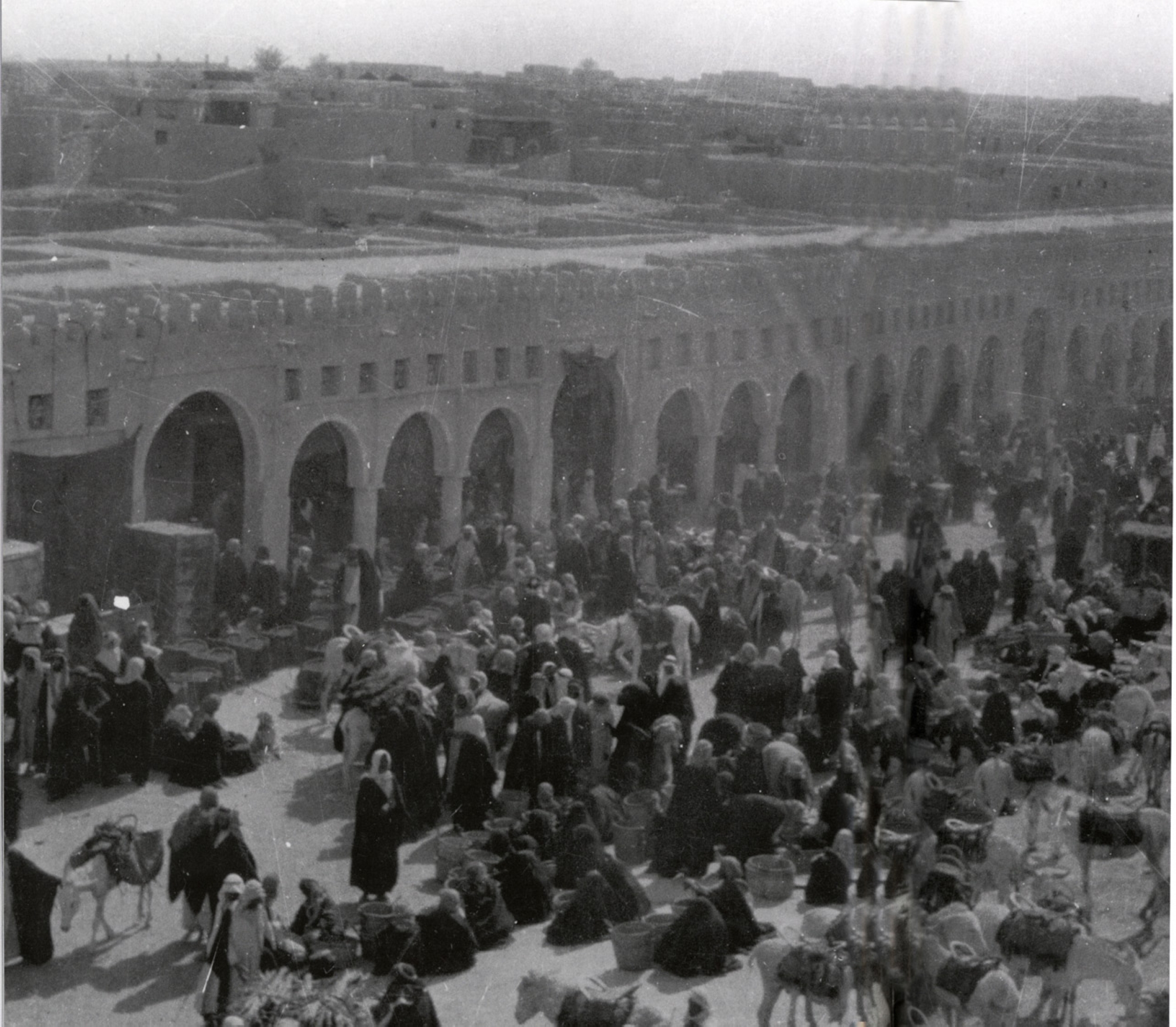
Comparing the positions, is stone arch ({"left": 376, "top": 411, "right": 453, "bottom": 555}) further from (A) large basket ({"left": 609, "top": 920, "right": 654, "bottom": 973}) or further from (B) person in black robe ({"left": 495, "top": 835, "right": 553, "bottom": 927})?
(A) large basket ({"left": 609, "top": 920, "right": 654, "bottom": 973})

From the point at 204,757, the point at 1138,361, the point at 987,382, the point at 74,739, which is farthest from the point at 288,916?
the point at 1138,361

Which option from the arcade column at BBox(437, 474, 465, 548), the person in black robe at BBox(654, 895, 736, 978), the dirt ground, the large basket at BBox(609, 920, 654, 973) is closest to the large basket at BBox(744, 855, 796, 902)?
the dirt ground

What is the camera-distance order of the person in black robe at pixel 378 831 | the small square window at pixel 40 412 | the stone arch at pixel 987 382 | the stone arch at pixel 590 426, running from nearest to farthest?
the small square window at pixel 40 412 → the person in black robe at pixel 378 831 → the stone arch at pixel 590 426 → the stone arch at pixel 987 382

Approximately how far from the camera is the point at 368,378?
8.18 metres

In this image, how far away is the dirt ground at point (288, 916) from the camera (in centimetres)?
760

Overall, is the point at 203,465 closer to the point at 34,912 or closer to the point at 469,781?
the point at 469,781

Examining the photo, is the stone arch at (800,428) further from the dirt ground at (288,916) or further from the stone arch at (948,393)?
the dirt ground at (288,916)

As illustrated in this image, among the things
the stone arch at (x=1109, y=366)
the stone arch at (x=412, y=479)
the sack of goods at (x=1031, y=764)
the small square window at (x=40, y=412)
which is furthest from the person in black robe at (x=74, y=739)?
the stone arch at (x=1109, y=366)

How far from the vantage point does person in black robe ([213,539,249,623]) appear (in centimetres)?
797

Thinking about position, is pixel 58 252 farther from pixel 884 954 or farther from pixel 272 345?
pixel 884 954

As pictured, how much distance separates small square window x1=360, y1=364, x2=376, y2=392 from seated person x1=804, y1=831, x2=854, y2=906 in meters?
2.84

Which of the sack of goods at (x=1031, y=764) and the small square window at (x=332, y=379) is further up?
the small square window at (x=332, y=379)

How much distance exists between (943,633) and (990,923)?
1.40 metres

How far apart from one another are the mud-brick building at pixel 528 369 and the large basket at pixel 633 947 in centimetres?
186
